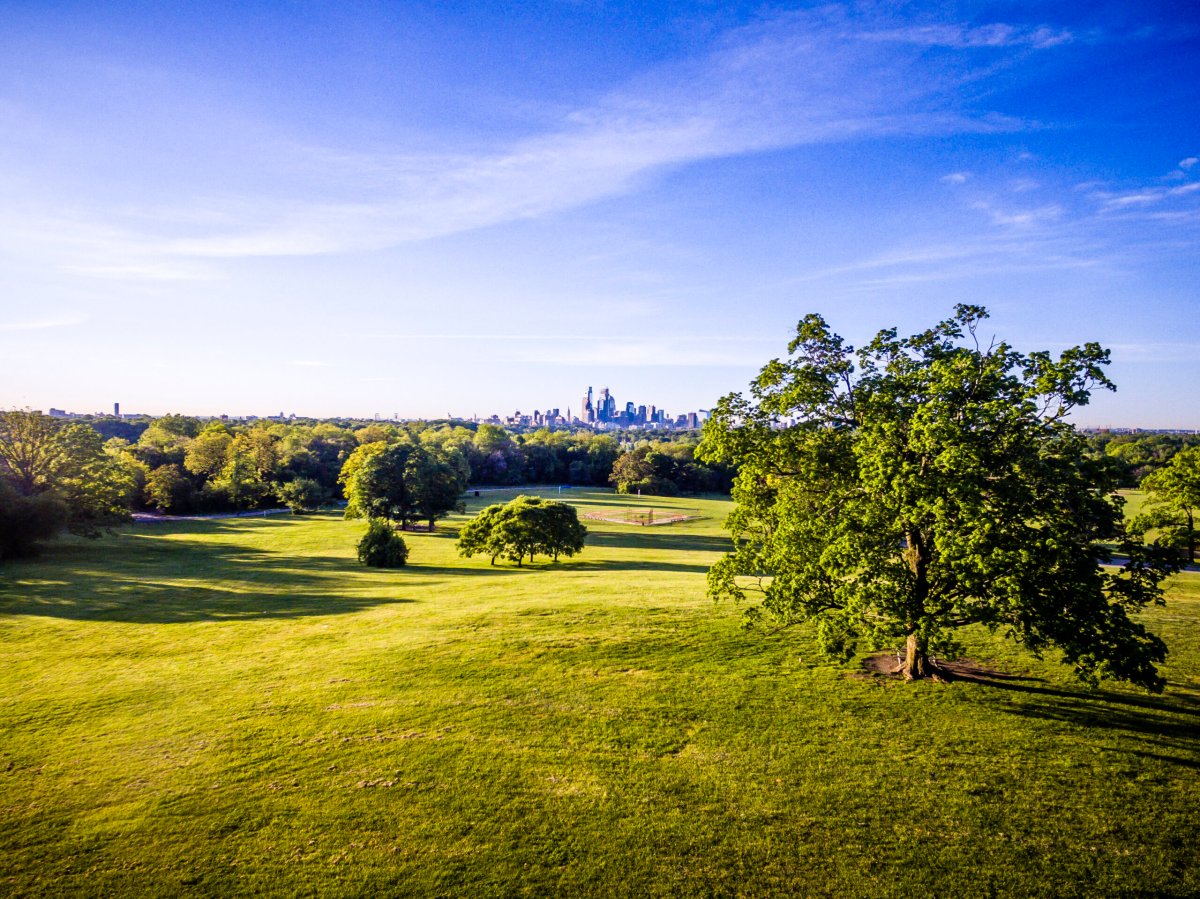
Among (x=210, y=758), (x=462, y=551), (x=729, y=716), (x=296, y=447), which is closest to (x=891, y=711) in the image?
(x=729, y=716)

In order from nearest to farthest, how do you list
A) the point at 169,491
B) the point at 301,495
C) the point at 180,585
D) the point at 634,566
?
1. the point at 180,585
2. the point at 634,566
3. the point at 301,495
4. the point at 169,491

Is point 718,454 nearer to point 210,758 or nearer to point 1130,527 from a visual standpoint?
point 1130,527

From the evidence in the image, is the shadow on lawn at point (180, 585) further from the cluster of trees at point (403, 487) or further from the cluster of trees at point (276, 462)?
the cluster of trees at point (276, 462)

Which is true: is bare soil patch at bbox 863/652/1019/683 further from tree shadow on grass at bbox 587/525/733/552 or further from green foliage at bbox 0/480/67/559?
green foliage at bbox 0/480/67/559

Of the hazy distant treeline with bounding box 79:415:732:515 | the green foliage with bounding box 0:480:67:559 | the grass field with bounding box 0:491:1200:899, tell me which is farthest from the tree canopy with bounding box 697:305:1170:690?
the hazy distant treeline with bounding box 79:415:732:515

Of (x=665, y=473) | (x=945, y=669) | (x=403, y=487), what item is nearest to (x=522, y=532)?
(x=403, y=487)

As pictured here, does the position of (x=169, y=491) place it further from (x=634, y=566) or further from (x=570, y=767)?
(x=570, y=767)

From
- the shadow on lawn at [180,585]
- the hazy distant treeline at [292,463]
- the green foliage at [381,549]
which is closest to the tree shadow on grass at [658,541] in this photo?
the green foliage at [381,549]
